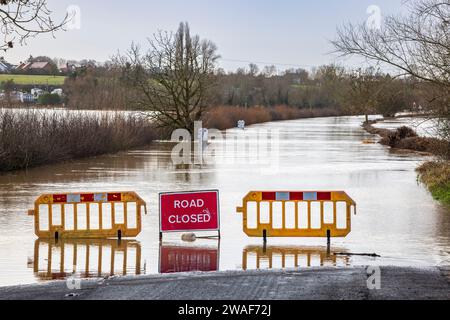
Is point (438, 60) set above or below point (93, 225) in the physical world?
above

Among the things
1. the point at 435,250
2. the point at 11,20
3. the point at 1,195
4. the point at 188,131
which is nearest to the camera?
the point at 11,20

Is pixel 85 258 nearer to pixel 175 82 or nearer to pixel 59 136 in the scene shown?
pixel 59 136

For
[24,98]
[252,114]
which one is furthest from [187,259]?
[252,114]

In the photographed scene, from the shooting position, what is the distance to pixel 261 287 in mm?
10055

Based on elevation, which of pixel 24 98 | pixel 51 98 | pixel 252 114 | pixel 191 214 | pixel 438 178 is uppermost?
pixel 51 98

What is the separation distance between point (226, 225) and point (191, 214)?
2.22m

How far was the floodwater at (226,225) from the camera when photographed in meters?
13.0

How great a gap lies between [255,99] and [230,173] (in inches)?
4051

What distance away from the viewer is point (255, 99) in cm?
13400

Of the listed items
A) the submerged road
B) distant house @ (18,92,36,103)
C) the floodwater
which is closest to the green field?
distant house @ (18,92,36,103)

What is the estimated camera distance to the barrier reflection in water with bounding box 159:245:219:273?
12.5 metres

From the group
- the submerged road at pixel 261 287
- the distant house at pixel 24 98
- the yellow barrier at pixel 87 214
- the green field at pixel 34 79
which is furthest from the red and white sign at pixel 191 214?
the green field at pixel 34 79
